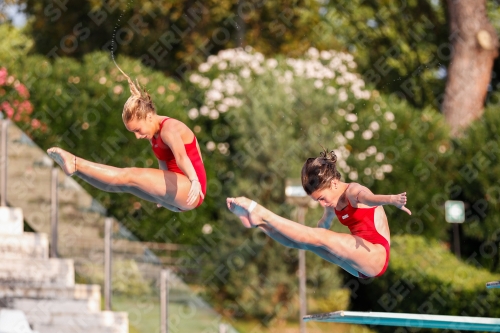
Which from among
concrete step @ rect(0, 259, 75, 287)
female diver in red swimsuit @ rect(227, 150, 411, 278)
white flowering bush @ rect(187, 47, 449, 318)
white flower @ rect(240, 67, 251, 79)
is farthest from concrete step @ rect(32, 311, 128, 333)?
white flower @ rect(240, 67, 251, 79)

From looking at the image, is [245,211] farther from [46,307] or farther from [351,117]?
[351,117]

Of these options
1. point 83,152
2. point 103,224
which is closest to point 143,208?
point 83,152

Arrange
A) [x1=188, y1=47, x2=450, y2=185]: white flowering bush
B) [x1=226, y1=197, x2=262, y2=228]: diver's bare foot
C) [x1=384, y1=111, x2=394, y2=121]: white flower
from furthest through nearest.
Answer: [x1=384, y1=111, x2=394, y2=121]: white flower
[x1=188, y1=47, x2=450, y2=185]: white flowering bush
[x1=226, y1=197, x2=262, y2=228]: diver's bare foot

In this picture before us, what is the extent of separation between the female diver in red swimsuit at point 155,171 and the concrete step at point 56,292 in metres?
6.91

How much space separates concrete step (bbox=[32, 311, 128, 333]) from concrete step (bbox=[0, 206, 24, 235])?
163cm

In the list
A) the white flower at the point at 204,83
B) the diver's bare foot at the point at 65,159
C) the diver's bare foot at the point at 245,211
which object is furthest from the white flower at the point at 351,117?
the diver's bare foot at the point at 245,211

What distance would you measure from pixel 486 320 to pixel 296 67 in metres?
13.7

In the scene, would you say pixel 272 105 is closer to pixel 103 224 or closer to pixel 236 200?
pixel 103 224

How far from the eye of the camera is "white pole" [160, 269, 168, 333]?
47.5 feet

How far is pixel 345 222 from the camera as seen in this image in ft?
28.0

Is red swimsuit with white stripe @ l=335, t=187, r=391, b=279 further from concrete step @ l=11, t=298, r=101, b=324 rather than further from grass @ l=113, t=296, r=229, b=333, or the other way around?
concrete step @ l=11, t=298, r=101, b=324

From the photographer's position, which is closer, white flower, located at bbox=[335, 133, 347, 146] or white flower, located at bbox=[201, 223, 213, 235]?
white flower, located at bbox=[201, 223, 213, 235]

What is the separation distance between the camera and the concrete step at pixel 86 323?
48.8ft

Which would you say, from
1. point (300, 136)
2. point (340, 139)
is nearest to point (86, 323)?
point (300, 136)
